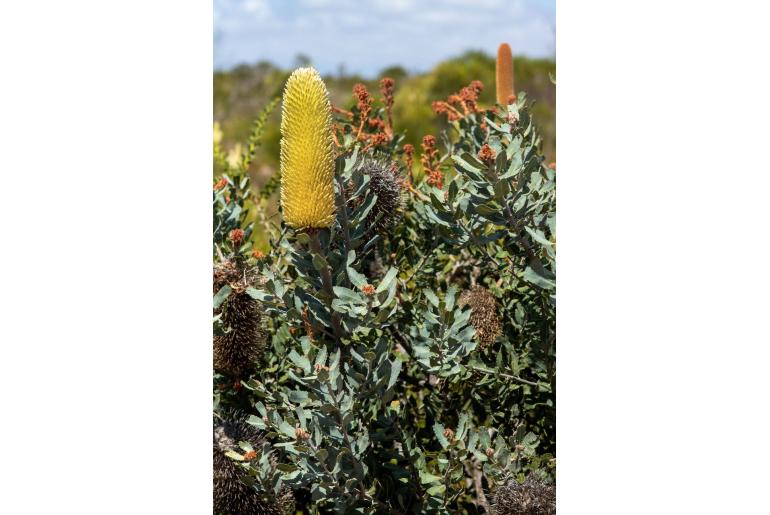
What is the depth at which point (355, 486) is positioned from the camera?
47.4 inches

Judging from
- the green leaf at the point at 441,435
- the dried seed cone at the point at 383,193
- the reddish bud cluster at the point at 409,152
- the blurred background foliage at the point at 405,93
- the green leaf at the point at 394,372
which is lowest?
→ the green leaf at the point at 441,435

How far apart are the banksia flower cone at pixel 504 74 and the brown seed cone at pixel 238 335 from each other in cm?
64

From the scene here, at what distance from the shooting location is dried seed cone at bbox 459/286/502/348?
127 centimetres

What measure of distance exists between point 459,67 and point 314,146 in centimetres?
736

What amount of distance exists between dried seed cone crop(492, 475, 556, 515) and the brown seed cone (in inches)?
18.1

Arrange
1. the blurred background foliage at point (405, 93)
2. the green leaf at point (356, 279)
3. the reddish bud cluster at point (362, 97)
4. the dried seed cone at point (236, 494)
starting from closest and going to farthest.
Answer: the green leaf at point (356, 279), the dried seed cone at point (236, 494), the reddish bud cluster at point (362, 97), the blurred background foliage at point (405, 93)

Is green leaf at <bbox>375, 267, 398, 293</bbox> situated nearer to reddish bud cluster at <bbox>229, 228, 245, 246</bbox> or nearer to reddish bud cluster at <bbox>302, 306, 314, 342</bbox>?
reddish bud cluster at <bbox>302, 306, 314, 342</bbox>

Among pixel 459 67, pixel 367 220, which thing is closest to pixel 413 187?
pixel 367 220

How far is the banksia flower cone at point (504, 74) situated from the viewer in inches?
62.3

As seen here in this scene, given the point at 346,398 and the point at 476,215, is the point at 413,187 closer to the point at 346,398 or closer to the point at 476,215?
the point at 476,215

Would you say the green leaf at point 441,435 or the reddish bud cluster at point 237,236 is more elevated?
the reddish bud cluster at point 237,236

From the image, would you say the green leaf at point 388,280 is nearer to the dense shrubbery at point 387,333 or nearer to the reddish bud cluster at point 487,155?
the dense shrubbery at point 387,333

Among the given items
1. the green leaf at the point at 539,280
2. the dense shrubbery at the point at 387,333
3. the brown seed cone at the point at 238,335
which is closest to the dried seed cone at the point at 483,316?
the dense shrubbery at the point at 387,333

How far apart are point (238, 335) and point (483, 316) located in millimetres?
401
